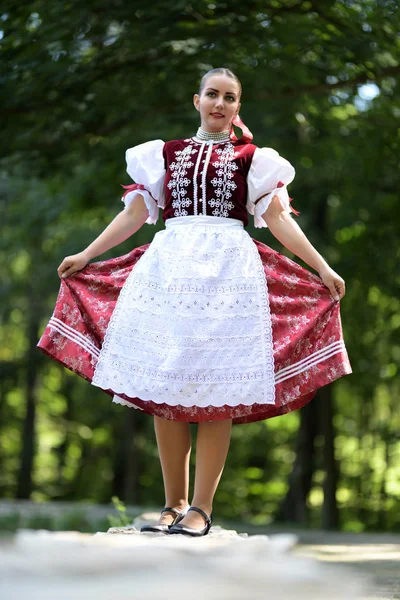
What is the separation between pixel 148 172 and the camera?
390cm

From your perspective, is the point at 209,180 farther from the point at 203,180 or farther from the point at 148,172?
the point at 148,172

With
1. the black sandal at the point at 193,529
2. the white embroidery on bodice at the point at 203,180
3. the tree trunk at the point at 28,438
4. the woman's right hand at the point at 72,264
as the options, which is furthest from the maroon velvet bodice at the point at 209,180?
the tree trunk at the point at 28,438

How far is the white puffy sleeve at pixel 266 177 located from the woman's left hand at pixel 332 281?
1.06 ft

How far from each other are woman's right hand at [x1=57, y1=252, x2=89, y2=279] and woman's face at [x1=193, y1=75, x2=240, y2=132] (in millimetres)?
742

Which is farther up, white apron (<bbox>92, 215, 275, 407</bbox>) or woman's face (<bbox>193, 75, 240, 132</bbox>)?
woman's face (<bbox>193, 75, 240, 132</bbox>)

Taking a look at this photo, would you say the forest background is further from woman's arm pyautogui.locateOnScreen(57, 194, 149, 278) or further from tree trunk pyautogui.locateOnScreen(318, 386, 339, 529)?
woman's arm pyautogui.locateOnScreen(57, 194, 149, 278)

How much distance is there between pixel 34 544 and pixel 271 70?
5843 millimetres

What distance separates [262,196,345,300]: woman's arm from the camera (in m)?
3.75

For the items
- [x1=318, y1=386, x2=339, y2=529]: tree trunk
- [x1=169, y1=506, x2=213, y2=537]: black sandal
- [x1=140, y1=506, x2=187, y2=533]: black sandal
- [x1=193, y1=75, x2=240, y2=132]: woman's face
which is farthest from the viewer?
[x1=318, y1=386, x2=339, y2=529]: tree trunk

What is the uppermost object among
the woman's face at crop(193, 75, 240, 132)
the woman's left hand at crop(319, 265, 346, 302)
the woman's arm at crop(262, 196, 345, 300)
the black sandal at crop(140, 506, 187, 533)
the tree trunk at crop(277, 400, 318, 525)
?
the woman's face at crop(193, 75, 240, 132)

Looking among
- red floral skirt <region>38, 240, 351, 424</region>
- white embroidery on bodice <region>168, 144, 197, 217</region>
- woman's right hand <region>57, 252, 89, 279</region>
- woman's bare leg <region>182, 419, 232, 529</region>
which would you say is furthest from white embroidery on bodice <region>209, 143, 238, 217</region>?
woman's bare leg <region>182, 419, 232, 529</region>

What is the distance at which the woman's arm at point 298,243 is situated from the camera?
375cm

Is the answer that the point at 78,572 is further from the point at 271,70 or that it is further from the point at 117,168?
the point at 117,168

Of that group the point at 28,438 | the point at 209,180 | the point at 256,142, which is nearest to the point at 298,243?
the point at 209,180
